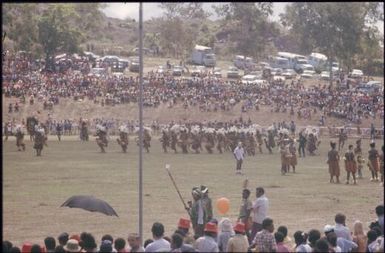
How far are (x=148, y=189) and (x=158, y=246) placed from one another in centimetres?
1516

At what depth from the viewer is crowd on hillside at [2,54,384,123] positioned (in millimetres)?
58500

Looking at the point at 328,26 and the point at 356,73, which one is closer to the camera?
the point at 328,26

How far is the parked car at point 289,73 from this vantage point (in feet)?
236

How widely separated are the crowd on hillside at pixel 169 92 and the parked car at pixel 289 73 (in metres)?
5.74

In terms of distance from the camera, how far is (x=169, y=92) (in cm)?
6181

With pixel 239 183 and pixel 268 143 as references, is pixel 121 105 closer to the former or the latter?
pixel 268 143

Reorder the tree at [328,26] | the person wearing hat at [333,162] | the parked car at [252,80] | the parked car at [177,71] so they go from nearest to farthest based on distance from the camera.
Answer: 1. the person wearing hat at [333,162]
2. the tree at [328,26]
3. the parked car at [252,80]
4. the parked car at [177,71]

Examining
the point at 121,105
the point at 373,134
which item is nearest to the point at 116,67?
the point at 121,105

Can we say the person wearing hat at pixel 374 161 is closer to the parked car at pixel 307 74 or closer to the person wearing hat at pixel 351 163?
the person wearing hat at pixel 351 163

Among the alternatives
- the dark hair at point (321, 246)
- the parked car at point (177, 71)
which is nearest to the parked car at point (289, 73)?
A: the parked car at point (177, 71)

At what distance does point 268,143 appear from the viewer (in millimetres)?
43656

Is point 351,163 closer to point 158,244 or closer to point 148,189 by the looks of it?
point 148,189

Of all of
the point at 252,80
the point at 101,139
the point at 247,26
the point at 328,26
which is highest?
the point at 247,26

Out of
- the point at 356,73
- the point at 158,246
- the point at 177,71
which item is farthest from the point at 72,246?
the point at 356,73
